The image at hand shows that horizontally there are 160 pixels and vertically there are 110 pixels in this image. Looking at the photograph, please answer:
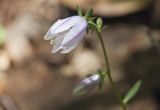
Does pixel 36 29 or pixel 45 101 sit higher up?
pixel 36 29

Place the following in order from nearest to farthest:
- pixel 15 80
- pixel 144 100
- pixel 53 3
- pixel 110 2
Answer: pixel 144 100, pixel 15 80, pixel 110 2, pixel 53 3

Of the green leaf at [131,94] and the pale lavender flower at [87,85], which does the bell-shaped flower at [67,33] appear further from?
the green leaf at [131,94]

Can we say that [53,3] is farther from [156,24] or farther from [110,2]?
[156,24]

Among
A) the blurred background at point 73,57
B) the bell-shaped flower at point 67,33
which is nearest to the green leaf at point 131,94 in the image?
the bell-shaped flower at point 67,33

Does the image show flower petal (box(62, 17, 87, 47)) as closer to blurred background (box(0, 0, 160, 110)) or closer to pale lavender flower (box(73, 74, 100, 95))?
pale lavender flower (box(73, 74, 100, 95))

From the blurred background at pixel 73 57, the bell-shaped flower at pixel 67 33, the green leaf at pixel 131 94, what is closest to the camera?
the bell-shaped flower at pixel 67 33

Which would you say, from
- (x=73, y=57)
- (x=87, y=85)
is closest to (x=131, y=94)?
(x=87, y=85)

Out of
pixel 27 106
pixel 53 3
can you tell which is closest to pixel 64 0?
pixel 53 3
